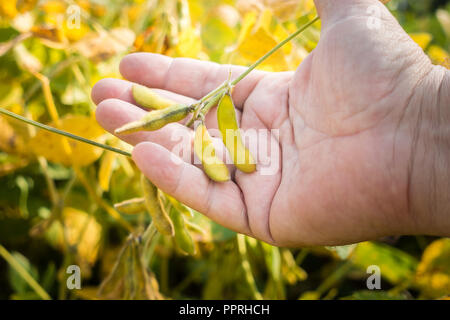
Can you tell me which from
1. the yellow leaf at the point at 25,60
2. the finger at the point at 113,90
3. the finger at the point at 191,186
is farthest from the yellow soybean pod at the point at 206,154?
the yellow leaf at the point at 25,60

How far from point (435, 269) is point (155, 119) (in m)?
0.82

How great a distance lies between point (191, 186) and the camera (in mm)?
644

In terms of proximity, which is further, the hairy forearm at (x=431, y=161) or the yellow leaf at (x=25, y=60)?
the yellow leaf at (x=25, y=60)

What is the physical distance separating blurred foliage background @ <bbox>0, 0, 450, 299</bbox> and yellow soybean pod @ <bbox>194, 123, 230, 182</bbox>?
6.9 inches

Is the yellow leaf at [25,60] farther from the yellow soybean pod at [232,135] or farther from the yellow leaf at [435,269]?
the yellow leaf at [435,269]

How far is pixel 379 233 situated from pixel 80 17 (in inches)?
35.0

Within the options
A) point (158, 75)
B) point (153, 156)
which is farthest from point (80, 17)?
point (153, 156)

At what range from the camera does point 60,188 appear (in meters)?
1.21

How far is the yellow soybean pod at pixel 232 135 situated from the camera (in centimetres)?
68

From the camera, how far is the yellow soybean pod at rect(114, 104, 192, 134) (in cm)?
58

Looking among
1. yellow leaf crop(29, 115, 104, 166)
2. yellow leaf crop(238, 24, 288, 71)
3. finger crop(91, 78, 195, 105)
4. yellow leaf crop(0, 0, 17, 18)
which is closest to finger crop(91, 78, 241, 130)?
finger crop(91, 78, 195, 105)

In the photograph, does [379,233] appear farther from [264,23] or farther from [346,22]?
[264,23]

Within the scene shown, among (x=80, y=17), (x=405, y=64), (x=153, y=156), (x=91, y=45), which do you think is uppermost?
(x=80, y=17)

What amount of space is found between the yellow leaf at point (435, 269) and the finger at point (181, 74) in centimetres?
61
